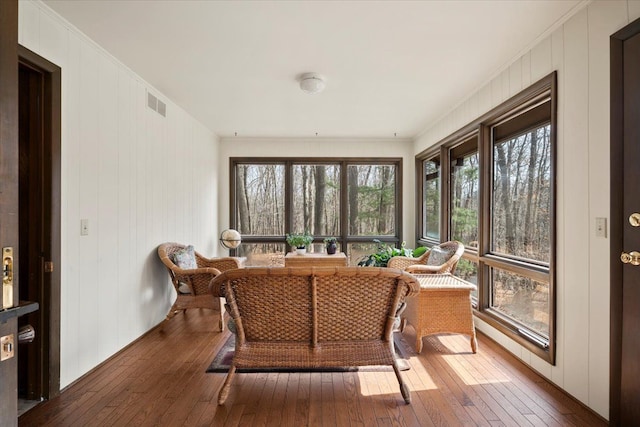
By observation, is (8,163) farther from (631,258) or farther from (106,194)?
(631,258)

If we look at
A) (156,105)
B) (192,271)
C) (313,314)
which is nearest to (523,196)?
(313,314)

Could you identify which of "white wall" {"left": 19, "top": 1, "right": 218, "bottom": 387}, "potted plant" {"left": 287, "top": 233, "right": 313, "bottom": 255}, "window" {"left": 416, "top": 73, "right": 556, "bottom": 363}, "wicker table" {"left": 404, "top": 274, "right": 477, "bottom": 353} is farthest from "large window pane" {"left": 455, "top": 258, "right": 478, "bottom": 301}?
"white wall" {"left": 19, "top": 1, "right": 218, "bottom": 387}

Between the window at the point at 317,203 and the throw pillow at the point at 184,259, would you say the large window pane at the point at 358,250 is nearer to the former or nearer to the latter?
the window at the point at 317,203

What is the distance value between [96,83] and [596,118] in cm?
342

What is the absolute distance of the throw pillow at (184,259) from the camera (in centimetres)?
354

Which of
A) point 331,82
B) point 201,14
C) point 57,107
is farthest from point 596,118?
point 57,107

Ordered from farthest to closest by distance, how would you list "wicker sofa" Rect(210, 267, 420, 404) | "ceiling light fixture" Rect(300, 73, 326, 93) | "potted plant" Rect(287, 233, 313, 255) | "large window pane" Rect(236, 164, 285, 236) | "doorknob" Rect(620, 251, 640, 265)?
"large window pane" Rect(236, 164, 285, 236)
"potted plant" Rect(287, 233, 313, 255)
"ceiling light fixture" Rect(300, 73, 326, 93)
"wicker sofa" Rect(210, 267, 420, 404)
"doorknob" Rect(620, 251, 640, 265)

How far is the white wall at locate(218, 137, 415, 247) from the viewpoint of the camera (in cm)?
581

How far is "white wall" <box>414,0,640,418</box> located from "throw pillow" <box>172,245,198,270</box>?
323cm

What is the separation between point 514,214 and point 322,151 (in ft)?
11.2

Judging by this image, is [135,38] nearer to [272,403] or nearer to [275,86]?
[275,86]

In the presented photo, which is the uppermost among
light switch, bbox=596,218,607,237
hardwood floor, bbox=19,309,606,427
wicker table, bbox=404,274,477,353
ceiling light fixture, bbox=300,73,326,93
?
ceiling light fixture, bbox=300,73,326,93

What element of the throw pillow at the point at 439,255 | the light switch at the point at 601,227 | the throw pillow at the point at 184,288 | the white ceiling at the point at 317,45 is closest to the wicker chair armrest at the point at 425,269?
the throw pillow at the point at 439,255

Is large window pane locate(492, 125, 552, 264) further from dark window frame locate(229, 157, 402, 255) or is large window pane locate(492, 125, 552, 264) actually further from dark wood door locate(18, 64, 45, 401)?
dark wood door locate(18, 64, 45, 401)
